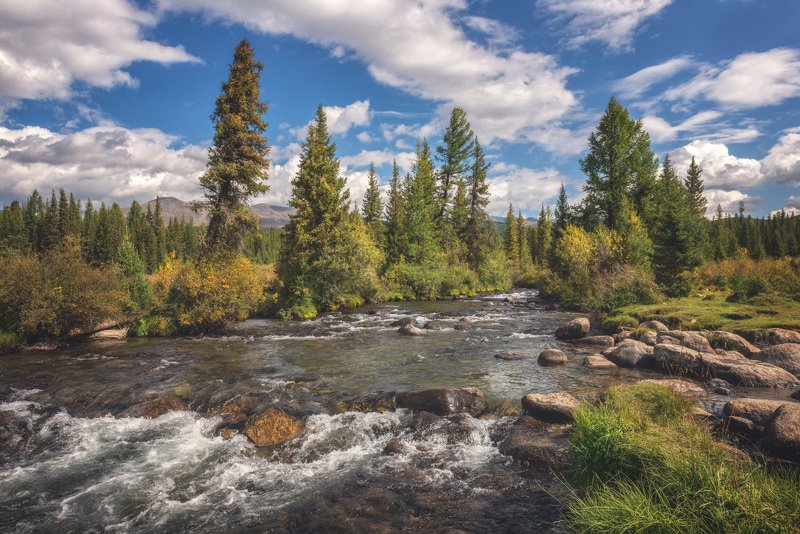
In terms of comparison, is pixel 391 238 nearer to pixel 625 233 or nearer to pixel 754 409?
pixel 625 233

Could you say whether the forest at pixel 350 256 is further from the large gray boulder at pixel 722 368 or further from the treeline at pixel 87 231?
the treeline at pixel 87 231

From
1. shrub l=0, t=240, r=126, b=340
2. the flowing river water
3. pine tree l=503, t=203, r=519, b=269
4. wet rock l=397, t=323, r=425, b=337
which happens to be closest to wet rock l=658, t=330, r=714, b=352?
the flowing river water

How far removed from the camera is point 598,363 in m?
15.8

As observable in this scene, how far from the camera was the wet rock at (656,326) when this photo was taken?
19.9 meters

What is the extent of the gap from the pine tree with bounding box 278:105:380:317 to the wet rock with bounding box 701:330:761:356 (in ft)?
82.5

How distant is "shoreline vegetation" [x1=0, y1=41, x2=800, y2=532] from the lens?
5673mm

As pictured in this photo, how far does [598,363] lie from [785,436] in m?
8.49

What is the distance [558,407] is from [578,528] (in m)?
4.97

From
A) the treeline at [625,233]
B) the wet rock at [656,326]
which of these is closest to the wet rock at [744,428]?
the wet rock at [656,326]

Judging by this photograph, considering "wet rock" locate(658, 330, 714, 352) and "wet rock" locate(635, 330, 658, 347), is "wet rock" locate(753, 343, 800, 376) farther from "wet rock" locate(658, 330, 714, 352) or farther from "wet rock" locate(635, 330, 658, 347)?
"wet rock" locate(635, 330, 658, 347)

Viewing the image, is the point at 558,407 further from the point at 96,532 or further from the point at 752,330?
the point at 752,330

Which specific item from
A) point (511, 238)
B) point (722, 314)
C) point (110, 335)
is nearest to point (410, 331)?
point (722, 314)

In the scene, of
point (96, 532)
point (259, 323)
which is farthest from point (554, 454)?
point (259, 323)

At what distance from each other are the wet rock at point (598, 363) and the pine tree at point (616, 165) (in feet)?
85.9
